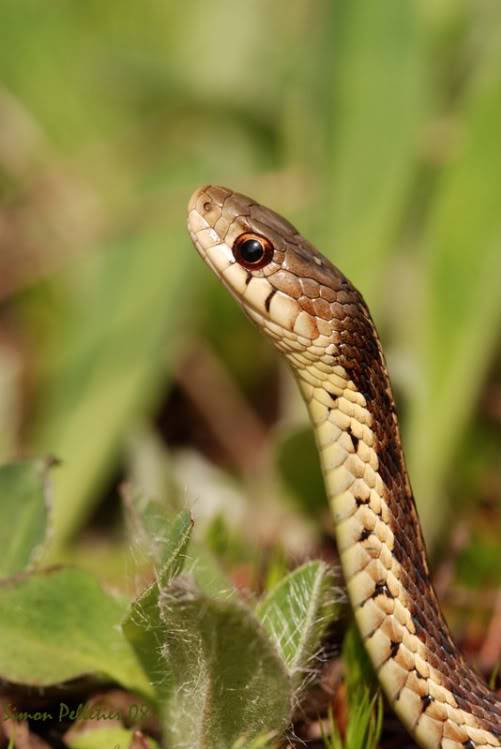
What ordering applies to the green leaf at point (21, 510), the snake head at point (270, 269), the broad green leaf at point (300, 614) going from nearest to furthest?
the broad green leaf at point (300, 614)
the green leaf at point (21, 510)
the snake head at point (270, 269)

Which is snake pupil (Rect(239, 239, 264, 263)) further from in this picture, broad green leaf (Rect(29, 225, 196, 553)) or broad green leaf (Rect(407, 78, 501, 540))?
broad green leaf (Rect(29, 225, 196, 553))

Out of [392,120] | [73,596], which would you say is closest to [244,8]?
[392,120]

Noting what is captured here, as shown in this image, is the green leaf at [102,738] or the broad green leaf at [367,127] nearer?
the green leaf at [102,738]

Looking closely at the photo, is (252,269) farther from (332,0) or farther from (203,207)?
(332,0)

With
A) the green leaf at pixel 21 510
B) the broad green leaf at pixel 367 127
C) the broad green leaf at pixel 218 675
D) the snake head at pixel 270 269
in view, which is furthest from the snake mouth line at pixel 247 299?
the broad green leaf at pixel 367 127

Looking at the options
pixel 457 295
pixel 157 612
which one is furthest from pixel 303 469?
pixel 157 612

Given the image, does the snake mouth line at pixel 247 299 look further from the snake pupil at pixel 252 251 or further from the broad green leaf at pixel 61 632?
the broad green leaf at pixel 61 632
